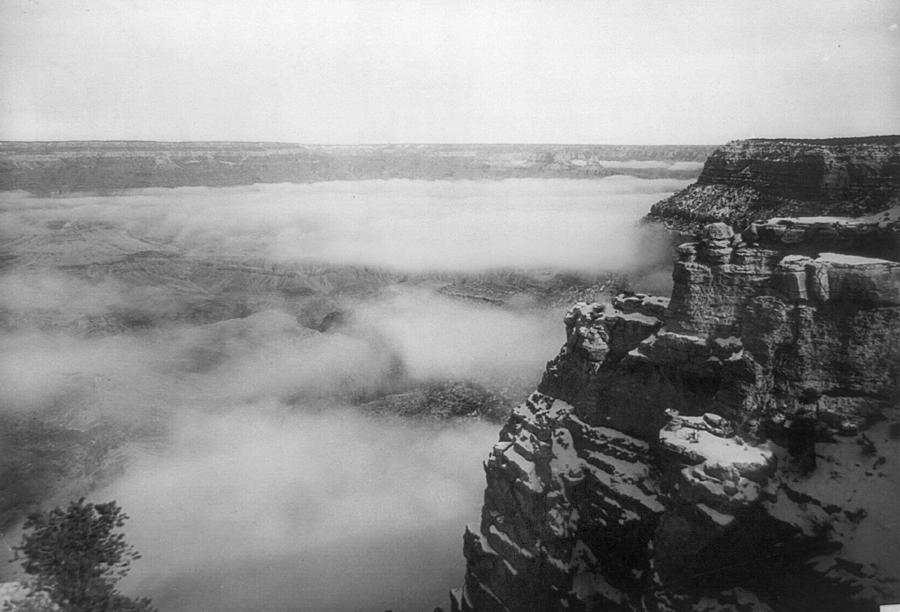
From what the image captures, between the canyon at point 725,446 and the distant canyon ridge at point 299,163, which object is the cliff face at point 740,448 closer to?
the canyon at point 725,446

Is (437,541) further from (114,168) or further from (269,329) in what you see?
(114,168)

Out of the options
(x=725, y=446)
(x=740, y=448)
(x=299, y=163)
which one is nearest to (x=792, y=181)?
(x=740, y=448)

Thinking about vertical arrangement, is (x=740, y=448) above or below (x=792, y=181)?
below

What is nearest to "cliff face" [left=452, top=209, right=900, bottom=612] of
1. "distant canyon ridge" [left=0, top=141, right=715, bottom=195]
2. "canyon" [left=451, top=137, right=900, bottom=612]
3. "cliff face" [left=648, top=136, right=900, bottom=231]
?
"canyon" [left=451, top=137, right=900, bottom=612]

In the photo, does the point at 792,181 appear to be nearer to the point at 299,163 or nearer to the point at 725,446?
the point at 725,446

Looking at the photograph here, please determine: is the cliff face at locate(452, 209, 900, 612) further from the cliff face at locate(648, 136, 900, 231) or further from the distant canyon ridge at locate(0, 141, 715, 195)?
the distant canyon ridge at locate(0, 141, 715, 195)

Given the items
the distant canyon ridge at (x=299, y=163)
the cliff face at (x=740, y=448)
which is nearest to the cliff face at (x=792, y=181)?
the cliff face at (x=740, y=448)
